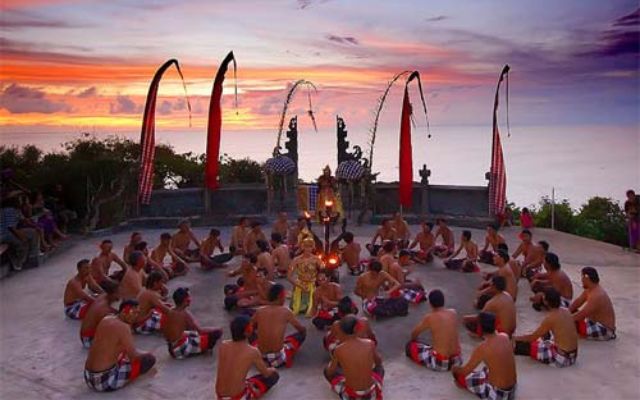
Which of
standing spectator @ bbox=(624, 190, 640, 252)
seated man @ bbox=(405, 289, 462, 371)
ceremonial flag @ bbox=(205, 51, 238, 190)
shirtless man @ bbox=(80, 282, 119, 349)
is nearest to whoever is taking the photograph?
seated man @ bbox=(405, 289, 462, 371)

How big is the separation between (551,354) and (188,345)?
200 inches

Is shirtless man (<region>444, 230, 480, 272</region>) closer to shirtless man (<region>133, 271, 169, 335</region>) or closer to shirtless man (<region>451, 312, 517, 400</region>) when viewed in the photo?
shirtless man (<region>451, 312, 517, 400</region>)

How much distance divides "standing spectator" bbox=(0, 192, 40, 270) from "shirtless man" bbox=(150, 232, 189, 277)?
3.35 meters

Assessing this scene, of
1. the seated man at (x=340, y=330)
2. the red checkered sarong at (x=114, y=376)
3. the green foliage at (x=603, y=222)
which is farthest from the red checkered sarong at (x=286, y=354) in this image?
the green foliage at (x=603, y=222)

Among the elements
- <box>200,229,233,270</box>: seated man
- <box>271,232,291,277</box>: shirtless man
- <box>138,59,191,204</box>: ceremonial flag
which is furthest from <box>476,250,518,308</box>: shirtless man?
<box>138,59,191,204</box>: ceremonial flag

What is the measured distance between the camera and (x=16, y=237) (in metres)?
14.2

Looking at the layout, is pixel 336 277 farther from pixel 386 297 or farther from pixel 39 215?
pixel 39 215

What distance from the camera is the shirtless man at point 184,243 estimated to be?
14453 millimetres

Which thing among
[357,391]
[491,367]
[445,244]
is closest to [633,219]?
[445,244]

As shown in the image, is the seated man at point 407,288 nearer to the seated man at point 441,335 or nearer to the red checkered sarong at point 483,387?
the seated man at point 441,335

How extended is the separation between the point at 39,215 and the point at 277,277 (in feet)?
24.2

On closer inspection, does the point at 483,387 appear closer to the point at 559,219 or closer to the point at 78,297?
the point at 78,297

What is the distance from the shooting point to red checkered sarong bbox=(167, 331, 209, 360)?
8.71 metres

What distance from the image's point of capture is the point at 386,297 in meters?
10.6
